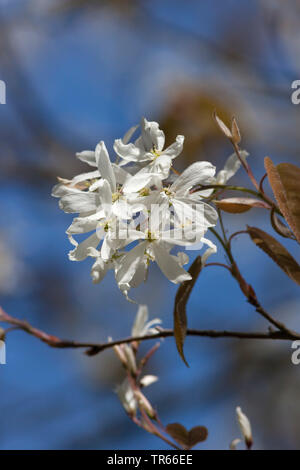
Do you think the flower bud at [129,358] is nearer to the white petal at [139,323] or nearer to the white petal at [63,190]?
the white petal at [139,323]

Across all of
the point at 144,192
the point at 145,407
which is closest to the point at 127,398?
the point at 145,407

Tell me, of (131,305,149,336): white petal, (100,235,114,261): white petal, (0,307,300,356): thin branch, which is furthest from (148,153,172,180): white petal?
(131,305,149,336): white petal

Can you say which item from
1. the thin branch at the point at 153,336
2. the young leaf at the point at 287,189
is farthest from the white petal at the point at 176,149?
the thin branch at the point at 153,336

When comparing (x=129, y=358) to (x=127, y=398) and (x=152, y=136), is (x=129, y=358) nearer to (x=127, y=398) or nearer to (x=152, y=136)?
(x=127, y=398)

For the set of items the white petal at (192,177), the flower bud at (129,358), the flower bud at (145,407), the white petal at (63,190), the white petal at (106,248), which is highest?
the white petal at (63,190)

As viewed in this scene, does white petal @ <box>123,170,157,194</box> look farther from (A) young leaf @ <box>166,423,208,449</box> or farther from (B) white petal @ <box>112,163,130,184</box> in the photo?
(A) young leaf @ <box>166,423,208,449</box>
